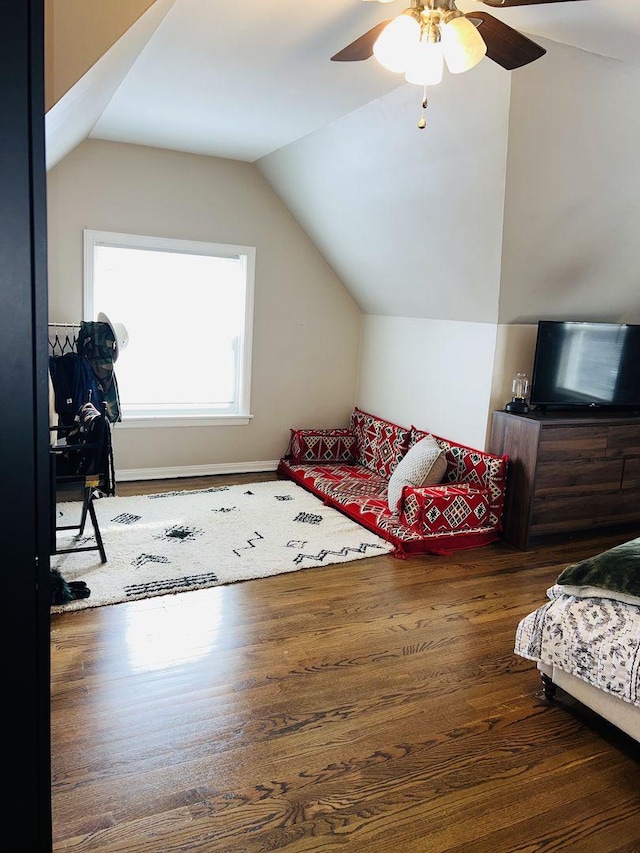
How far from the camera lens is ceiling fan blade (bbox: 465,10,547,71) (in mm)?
2053

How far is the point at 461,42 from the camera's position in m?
2.06

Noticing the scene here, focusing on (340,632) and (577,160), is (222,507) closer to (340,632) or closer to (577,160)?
(340,632)

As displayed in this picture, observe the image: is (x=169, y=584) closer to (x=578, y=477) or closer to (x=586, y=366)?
(x=578, y=477)

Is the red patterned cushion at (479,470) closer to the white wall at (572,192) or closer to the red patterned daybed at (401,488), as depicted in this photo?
the red patterned daybed at (401,488)

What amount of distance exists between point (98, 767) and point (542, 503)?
119 inches

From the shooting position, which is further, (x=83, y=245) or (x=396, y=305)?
(x=396, y=305)

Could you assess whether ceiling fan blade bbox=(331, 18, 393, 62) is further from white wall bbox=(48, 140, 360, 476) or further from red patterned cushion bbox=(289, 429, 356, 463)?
red patterned cushion bbox=(289, 429, 356, 463)

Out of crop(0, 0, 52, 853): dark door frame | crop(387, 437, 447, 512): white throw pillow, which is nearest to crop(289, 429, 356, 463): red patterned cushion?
crop(387, 437, 447, 512): white throw pillow

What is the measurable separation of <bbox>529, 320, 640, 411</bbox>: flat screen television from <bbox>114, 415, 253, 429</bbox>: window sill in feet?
8.05

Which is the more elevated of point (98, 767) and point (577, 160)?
point (577, 160)

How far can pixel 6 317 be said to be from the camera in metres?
0.86

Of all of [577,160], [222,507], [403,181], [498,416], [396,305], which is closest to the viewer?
[577,160]

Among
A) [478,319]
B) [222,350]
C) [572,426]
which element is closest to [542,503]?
[572,426]

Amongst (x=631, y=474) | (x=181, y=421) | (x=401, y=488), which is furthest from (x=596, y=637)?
(x=181, y=421)
